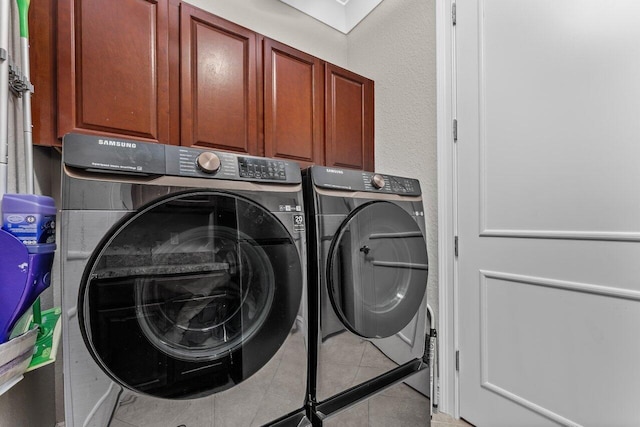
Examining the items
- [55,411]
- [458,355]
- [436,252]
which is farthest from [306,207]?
[55,411]

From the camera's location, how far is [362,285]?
1122 millimetres

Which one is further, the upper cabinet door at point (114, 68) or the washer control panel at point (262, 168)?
the upper cabinet door at point (114, 68)

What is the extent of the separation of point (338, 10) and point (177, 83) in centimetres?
157

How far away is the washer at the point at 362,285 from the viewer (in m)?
1.03

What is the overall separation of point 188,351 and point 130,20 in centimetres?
126

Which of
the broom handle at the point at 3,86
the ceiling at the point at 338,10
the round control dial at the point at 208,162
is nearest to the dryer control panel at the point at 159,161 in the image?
the round control dial at the point at 208,162

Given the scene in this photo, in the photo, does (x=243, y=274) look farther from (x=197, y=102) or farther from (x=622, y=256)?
(x=622, y=256)

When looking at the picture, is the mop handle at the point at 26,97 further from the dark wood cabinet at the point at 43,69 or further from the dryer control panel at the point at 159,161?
the dryer control panel at the point at 159,161

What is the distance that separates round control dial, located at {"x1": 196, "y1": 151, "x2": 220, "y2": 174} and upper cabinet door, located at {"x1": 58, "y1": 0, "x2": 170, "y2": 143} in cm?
52

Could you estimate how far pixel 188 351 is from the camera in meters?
0.83

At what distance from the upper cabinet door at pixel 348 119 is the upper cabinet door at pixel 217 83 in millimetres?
466

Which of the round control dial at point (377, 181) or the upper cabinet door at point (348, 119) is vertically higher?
the upper cabinet door at point (348, 119)

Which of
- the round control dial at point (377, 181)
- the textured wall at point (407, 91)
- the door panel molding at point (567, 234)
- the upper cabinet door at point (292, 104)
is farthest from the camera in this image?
the textured wall at point (407, 91)

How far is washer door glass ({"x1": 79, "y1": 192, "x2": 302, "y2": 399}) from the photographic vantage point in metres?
0.73
